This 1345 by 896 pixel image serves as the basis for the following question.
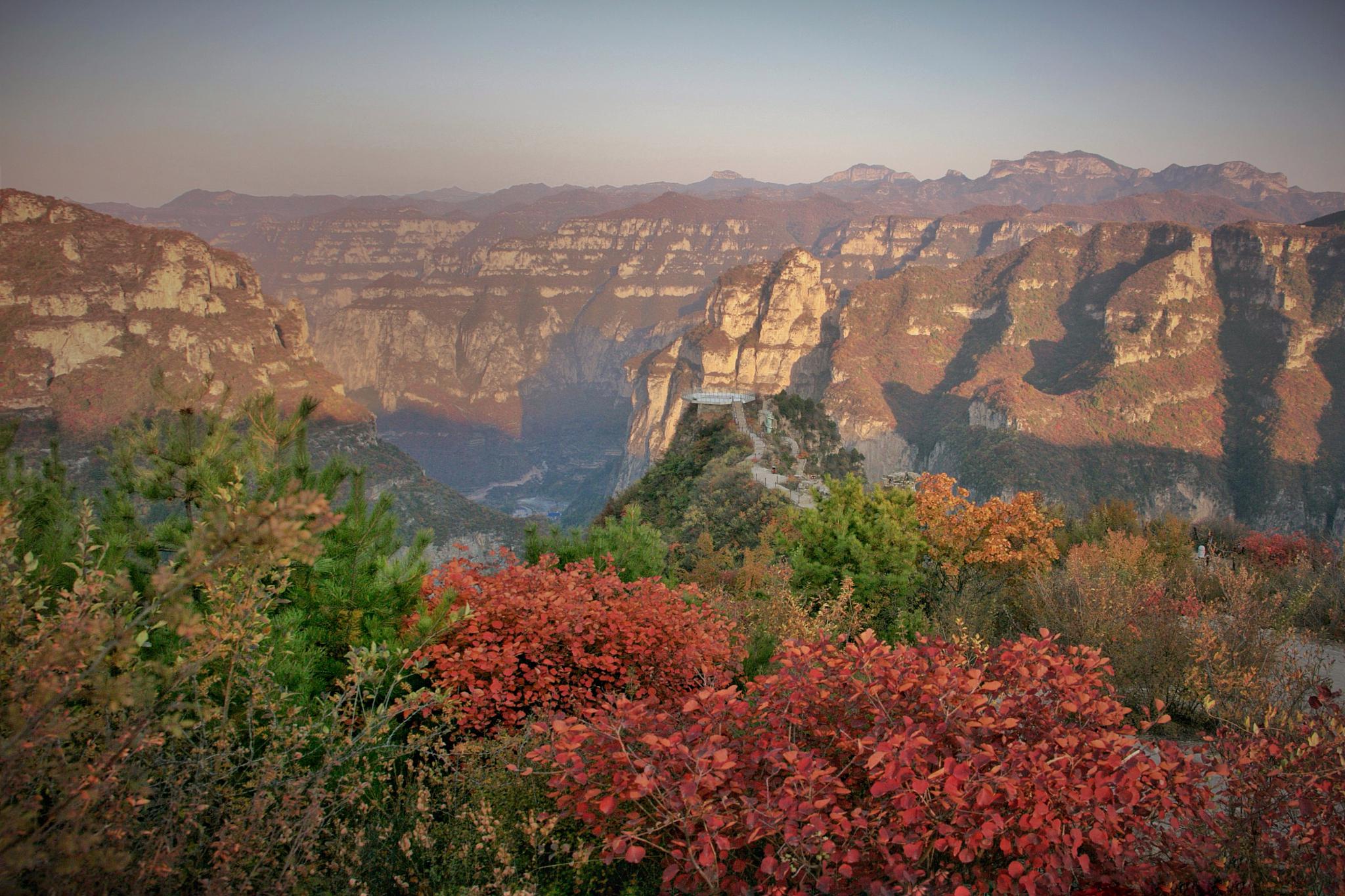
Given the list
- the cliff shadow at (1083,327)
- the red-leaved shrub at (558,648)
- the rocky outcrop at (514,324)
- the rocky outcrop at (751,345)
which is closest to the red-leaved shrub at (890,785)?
the red-leaved shrub at (558,648)

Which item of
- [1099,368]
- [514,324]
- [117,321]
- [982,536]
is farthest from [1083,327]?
[514,324]

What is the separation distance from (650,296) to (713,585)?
7126 inches

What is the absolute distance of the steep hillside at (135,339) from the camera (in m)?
54.4

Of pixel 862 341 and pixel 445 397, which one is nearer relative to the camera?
pixel 862 341

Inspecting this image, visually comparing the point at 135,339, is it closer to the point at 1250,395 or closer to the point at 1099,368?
the point at 1099,368

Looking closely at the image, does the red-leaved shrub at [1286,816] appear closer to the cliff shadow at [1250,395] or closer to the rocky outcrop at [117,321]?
the rocky outcrop at [117,321]

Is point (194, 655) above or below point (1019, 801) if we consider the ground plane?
above

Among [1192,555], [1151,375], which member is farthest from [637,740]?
[1151,375]

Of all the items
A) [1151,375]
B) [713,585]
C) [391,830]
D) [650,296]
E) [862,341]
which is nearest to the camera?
[391,830]

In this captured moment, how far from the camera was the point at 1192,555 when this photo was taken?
14133 millimetres

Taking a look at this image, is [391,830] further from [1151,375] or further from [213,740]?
[1151,375]

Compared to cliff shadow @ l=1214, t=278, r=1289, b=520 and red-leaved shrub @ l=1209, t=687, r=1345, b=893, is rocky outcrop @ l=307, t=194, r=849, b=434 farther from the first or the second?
red-leaved shrub @ l=1209, t=687, r=1345, b=893

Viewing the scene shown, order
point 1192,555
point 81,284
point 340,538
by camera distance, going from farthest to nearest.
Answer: point 81,284
point 1192,555
point 340,538

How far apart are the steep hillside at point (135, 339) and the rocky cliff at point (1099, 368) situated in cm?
2195
